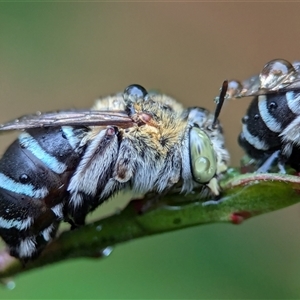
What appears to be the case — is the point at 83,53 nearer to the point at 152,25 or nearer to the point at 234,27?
Result: the point at 152,25

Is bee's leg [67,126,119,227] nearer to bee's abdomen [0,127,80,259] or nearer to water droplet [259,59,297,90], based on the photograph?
bee's abdomen [0,127,80,259]

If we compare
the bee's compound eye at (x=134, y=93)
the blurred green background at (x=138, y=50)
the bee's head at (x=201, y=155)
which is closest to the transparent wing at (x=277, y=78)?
the bee's head at (x=201, y=155)

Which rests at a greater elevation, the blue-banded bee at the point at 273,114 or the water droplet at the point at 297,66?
the water droplet at the point at 297,66

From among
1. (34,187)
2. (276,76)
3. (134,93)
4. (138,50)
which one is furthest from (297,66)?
(138,50)

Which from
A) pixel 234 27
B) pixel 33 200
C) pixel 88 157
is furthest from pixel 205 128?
pixel 234 27

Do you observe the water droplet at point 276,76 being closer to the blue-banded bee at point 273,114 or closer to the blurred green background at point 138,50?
the blue-banded bee at point 273,114
